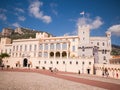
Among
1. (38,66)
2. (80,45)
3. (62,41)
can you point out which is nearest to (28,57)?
(38,66)

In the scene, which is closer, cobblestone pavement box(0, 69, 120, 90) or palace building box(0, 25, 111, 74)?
cobblestone pavement box(0, 69, 120, 90)

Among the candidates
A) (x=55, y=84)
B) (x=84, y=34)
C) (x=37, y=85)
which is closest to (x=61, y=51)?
(x=84, y=34)

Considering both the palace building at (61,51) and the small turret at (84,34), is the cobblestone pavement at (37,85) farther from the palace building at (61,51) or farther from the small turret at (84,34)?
the small turret at (84,34)

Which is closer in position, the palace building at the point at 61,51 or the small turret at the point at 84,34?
the palace building at the point at 61,51

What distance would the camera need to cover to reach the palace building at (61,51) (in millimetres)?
66000

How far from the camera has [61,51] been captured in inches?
2886

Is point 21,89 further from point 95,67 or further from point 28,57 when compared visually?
point 28,57

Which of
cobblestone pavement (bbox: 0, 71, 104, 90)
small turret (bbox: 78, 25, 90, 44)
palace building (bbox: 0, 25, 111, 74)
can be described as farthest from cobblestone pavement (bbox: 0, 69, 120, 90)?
small turret (bbox: 78, 25, 90, 44)

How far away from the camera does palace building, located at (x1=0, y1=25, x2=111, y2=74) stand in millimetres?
66000

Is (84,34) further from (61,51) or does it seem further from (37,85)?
(37,85)

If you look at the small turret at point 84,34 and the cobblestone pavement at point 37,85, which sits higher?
the small turret at point 84,34

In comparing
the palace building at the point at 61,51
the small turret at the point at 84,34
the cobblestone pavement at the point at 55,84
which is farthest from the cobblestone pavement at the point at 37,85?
the small turret at the point at 84,34

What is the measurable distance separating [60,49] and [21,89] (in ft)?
194

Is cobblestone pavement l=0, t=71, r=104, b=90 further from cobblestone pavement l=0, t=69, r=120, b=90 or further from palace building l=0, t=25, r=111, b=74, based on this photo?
palace building l=0, t=25, r=111, b=74
